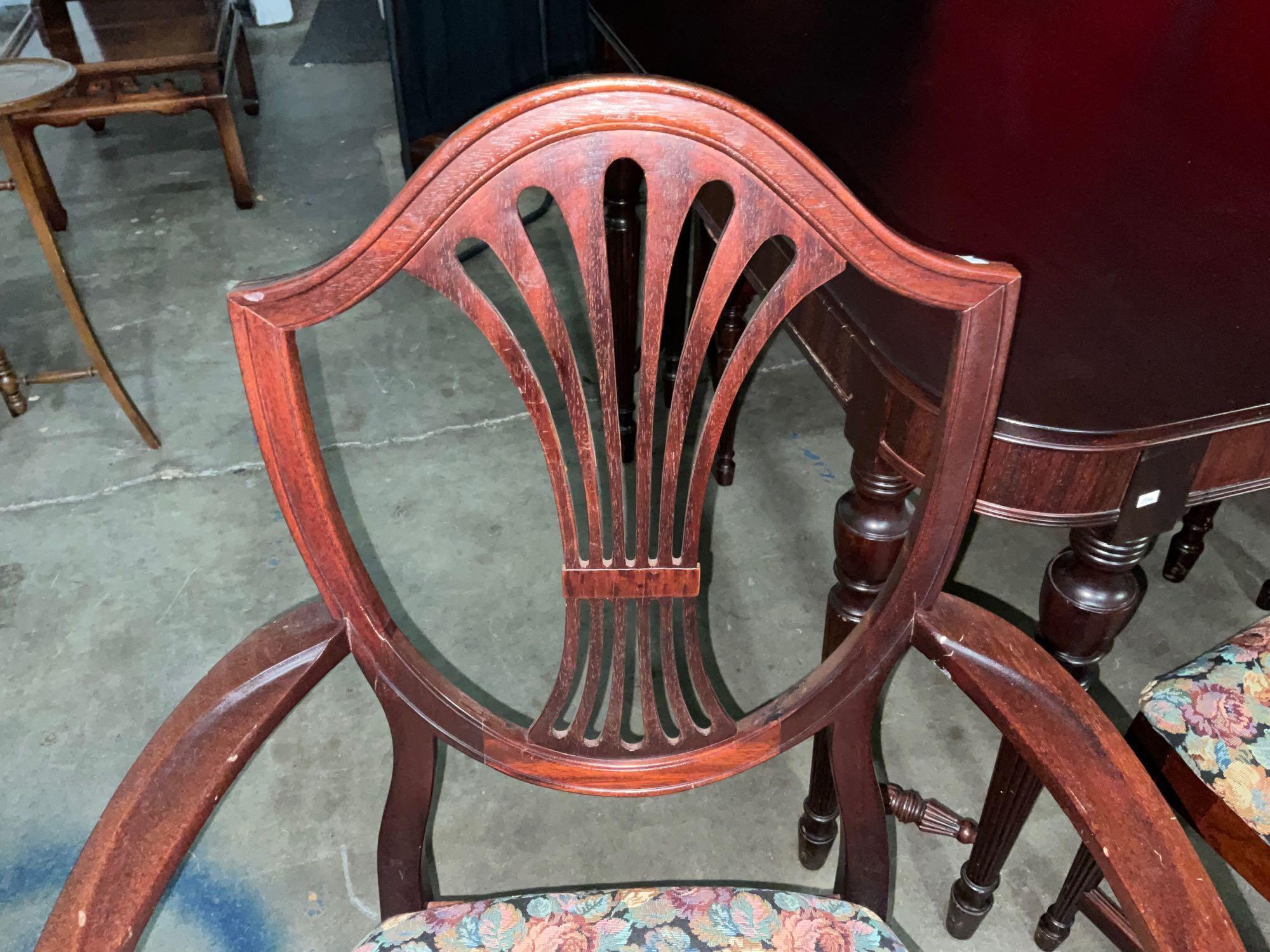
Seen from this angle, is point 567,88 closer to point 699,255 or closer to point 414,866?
point 414,866

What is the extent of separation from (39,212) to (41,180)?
1.24m

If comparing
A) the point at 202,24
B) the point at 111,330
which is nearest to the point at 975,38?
the point at 111,330

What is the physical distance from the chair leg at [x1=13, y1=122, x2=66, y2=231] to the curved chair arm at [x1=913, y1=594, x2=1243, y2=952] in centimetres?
272

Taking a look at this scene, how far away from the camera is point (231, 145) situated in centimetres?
282

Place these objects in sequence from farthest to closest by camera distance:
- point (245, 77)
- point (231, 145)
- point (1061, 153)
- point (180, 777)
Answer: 1. point (245, 77)
2. point (231, 145)
3. point (1061, 153)
4. point (180, 777)

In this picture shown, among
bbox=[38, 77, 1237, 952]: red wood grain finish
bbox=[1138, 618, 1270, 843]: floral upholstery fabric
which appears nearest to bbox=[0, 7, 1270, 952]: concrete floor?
bbox=[1138, 618, 1270, 843]: floral upholstery fabric

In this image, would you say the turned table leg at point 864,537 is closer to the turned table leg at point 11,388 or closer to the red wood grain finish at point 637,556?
the red wood grain finish at point 637,556

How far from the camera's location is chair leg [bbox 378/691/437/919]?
0.79m

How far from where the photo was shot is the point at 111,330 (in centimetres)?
243

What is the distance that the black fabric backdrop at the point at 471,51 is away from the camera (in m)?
2.36

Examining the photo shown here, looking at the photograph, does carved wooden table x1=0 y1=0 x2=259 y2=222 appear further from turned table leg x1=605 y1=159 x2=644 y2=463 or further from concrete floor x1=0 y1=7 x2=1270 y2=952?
turned table leg x1=605 y1=159 x2=644 y2=463

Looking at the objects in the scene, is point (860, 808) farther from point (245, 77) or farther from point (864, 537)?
point (245, 77)

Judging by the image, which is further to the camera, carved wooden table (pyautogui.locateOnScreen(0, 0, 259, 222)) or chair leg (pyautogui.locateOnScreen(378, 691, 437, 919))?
carved wooden table (pyautogui.locateOnScreen(0, 0, 259, 222))

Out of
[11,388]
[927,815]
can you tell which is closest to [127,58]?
[11,388]
